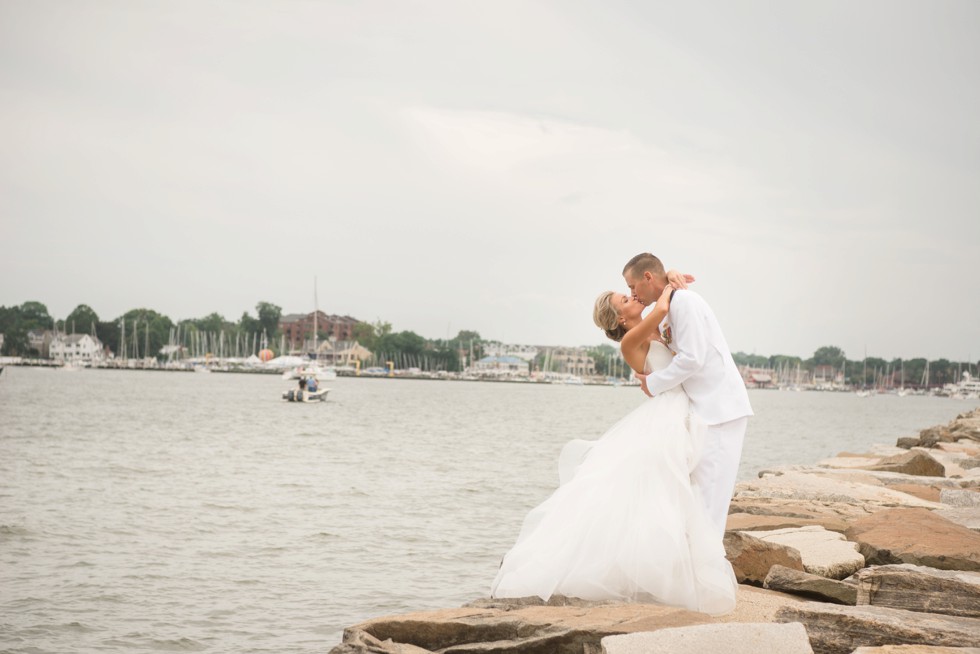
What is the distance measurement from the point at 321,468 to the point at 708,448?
77.9 feet

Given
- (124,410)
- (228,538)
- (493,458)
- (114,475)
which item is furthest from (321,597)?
(124,410)

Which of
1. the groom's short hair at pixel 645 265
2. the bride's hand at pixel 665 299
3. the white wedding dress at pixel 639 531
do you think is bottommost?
A: the white wedding dress at pixel 639 531

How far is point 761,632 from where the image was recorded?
4.90 m

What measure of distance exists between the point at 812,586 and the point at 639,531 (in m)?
1.57

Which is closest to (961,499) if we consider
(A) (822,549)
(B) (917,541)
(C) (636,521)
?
(B) (917,541)

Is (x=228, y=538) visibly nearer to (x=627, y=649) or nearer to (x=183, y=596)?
(x=183, y=596)

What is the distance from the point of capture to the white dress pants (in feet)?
19.8

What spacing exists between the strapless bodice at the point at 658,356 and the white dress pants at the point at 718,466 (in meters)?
0.47

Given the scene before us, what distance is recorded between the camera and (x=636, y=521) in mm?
5973

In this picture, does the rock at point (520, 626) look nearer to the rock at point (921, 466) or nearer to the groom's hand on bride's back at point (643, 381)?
the groom's hand on bride's back at point (643, 381)

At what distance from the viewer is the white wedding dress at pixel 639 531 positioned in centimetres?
588

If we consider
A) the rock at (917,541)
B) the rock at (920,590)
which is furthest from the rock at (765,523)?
the rock at (920,590)

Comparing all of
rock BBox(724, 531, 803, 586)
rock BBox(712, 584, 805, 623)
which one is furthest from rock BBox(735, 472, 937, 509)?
rock BBox(712, 584, 805, 623)

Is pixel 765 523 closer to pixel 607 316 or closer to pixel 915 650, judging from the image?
pixel 607 316
